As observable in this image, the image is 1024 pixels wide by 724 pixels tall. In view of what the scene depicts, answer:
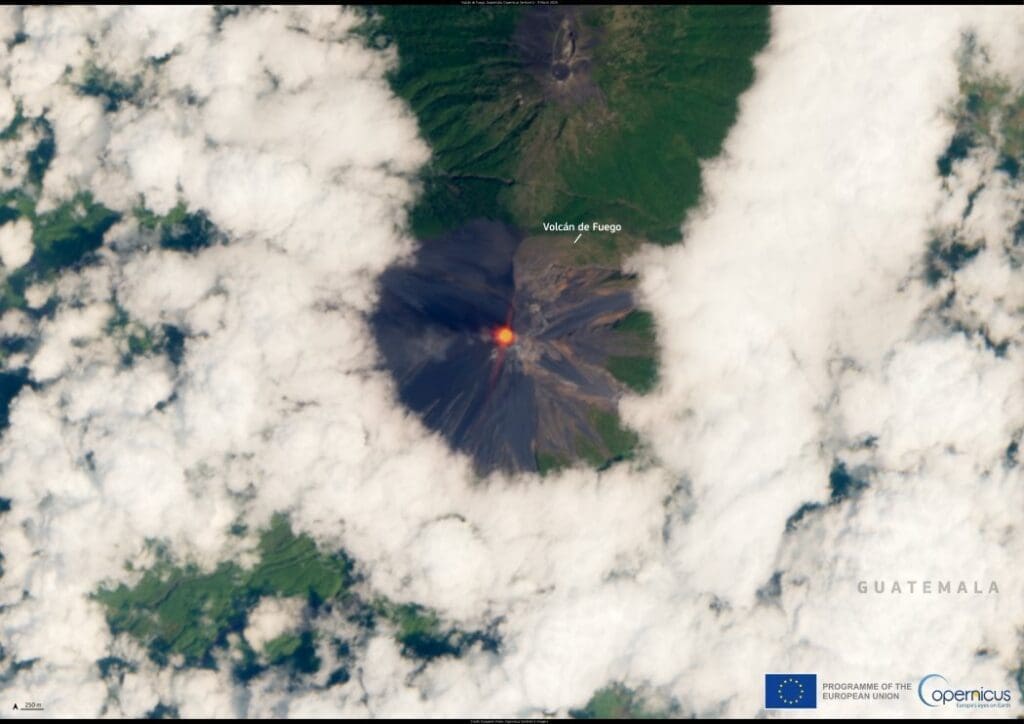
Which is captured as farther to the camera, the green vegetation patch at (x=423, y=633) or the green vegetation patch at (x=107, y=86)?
the green vegetation patch at (x=423, y=633)

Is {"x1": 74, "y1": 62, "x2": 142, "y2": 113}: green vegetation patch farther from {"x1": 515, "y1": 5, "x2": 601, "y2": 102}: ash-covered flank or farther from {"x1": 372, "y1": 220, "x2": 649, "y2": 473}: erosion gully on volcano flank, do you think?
{"x1": 515, "y1": 5, "x2": 601, "y2": 102}: ash-covered flank

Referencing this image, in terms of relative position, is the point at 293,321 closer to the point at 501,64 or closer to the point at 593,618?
the point at 501,64

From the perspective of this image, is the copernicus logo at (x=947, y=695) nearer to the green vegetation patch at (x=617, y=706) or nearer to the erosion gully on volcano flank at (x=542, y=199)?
the green vegetation patch at (x=617, y=706)

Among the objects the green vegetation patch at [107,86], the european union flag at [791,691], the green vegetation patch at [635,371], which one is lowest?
the european union flag at [791,691]

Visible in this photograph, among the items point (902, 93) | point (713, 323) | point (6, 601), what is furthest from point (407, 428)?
point (902, 93)

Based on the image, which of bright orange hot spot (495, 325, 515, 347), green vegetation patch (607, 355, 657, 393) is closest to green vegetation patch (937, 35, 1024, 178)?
green vegetation patch (607, 355, 657, 393)

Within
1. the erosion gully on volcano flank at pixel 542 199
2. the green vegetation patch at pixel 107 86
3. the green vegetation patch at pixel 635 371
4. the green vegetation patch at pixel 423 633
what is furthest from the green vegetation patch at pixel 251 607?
the green vegetation patch at pixel 107 86

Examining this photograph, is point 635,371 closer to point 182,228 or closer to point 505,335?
point 505,335
